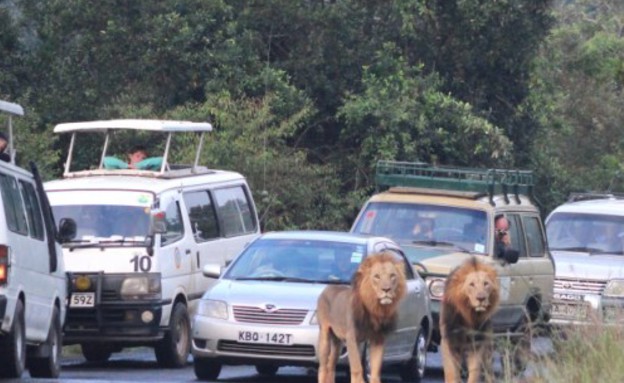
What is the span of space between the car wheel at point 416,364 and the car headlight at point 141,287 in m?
2.79

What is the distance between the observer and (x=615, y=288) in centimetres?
1948

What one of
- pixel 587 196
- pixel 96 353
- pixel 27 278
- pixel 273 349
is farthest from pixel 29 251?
pixel 587 196

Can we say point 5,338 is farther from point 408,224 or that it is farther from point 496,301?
point 408,224

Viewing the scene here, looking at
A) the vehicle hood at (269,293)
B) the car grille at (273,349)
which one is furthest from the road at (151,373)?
the vehicle hood at (269,293)

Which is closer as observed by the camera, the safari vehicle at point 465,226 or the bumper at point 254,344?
the bumper at point 254,344

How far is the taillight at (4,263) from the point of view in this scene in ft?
41.6

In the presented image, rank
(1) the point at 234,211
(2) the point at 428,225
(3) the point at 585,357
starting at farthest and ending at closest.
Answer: (1) the point at 234,211
(2) the point at 428,225
(3) the point at 585,357

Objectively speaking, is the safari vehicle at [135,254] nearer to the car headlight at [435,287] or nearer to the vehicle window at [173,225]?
the vehicle window at [173,225]

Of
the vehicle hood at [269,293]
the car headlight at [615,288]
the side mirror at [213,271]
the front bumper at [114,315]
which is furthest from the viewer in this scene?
the car headlight at [615,288]

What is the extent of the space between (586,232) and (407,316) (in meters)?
6.42

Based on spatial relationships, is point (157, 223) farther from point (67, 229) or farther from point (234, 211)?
point (234, 211)

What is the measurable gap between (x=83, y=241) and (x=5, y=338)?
369cm

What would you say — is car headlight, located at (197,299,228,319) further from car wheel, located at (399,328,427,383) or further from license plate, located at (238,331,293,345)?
car wheel, located at (399,328,427,383)

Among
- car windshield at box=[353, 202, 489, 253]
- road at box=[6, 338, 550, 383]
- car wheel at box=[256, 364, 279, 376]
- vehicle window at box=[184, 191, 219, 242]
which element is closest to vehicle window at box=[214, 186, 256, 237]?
vehicle window at box=[184, 191, 219, 242]
